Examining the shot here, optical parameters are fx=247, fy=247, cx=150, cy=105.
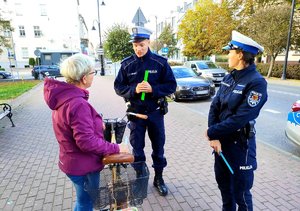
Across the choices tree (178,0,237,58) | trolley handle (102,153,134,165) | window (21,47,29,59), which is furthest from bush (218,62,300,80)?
window (21,47,29,59)

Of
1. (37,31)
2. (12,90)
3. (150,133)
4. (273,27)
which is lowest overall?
(12,90)

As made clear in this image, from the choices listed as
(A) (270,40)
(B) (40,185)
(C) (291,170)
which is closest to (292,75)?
(A) (270,40)

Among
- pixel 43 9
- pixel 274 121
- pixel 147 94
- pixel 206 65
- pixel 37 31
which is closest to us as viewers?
pixel 147 94

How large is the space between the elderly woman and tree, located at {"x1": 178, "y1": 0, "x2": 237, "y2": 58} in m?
26.0

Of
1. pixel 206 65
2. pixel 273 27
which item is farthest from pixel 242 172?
pixel 273 27

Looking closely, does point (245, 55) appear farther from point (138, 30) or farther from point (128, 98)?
point (128, 98)

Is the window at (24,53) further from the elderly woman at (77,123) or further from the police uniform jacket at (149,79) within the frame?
the elderly woman at (77,123)

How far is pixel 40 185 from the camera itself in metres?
3.81

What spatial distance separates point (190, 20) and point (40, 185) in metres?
28.3

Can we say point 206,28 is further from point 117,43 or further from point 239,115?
point 239,115

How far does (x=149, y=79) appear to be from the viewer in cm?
322

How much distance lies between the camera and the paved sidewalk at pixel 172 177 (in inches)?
129

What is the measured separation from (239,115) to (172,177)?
2.09 meters

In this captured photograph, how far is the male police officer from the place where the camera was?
3160mm
